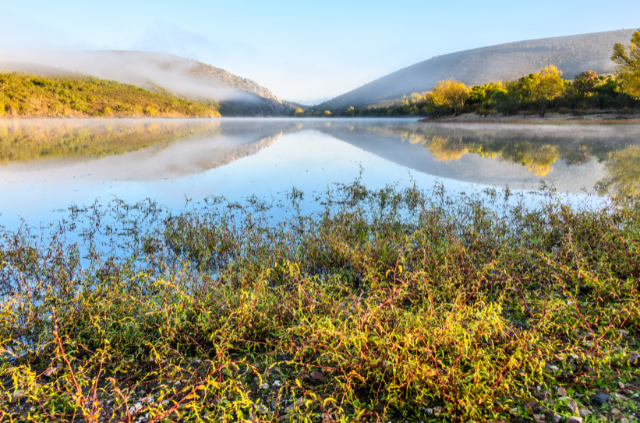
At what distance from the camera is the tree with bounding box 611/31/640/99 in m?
45.6

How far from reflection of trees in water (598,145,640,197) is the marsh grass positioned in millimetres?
5631

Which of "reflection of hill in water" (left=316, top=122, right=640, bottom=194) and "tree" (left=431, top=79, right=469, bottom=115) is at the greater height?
"tree" (left=431, top=79, right=469, bottom=115)

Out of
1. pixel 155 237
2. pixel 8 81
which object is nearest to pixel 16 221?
pixel 155 237

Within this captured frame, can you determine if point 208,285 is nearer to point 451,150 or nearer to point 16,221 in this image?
point 16,221

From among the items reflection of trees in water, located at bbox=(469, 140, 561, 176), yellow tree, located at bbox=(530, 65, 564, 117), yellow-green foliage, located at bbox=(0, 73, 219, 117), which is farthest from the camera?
yellow-green foliage, located at bbox=(0, 73, 219, 117)

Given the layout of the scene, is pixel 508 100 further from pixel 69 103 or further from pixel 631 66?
pixel 69 103

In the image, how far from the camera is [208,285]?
5.29m

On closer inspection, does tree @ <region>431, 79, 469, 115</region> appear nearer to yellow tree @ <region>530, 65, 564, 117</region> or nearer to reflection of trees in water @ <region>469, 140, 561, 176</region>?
yellow tree @ <region>530, 65, 564, 117</region>

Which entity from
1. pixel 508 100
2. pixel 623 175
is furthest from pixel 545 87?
pixel 623 175

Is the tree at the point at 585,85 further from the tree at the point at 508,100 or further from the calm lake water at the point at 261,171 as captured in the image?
the calm lake water at the point at 261,171

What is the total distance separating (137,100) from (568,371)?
575 feet

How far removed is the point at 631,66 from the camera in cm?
4759

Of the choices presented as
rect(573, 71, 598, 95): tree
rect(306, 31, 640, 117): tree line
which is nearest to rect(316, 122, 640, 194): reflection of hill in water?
rect(306, 31, 640, 117): tree line

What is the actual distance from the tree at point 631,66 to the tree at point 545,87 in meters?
14.1
